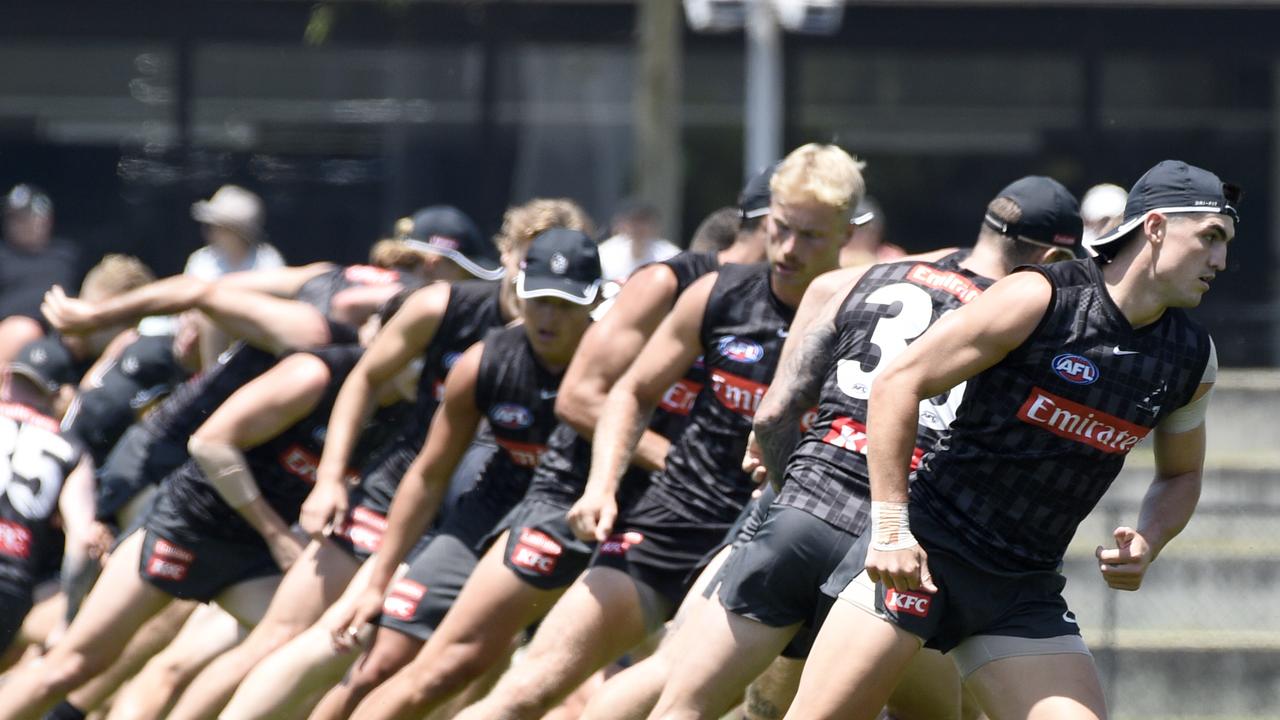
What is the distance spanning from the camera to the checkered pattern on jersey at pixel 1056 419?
14.1ft

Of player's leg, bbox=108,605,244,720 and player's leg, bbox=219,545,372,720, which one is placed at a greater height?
player's leg, bbox=219,545,372,720

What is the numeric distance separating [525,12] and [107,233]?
12.6 feet

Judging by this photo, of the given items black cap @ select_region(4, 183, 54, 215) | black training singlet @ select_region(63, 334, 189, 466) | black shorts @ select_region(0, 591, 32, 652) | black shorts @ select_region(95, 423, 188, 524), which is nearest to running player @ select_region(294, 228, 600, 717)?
black shorts @ select_region(0, 591, 32, 652)

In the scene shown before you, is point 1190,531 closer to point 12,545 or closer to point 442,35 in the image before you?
point 12,545

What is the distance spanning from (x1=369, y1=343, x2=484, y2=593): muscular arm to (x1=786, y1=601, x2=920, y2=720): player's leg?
2.10 meters

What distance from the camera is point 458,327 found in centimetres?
663

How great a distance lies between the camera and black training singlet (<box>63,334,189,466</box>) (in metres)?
8.95

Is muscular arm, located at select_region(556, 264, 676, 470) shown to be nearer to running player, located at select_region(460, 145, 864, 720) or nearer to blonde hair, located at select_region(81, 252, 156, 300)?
running player, located at select_region(460, 145, 864, 720)

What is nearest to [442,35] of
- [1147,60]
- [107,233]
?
[107,233]

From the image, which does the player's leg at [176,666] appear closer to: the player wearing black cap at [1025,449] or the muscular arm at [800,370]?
the muscular arm at [800,370]

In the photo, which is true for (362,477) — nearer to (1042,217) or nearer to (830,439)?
(830,439)

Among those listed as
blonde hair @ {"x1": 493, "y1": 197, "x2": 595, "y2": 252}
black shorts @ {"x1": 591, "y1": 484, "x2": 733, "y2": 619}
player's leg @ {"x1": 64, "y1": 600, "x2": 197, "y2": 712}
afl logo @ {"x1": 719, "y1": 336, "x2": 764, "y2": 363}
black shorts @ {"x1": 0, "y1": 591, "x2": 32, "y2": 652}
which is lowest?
player's leg @ {"x1": 64, "y1": 600, "x2": 197, "y2": 712}

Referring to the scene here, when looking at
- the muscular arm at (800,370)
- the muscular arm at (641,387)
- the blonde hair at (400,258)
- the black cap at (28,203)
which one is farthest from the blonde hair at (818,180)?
the black cap at (28,203)

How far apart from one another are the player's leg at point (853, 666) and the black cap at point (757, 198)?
6.56 ft
